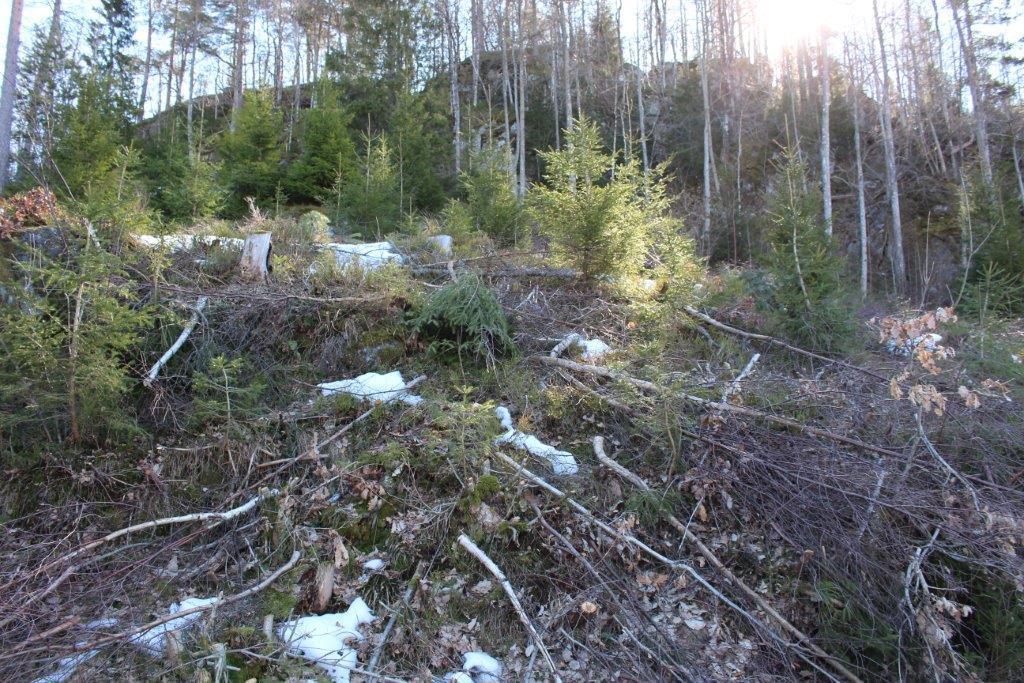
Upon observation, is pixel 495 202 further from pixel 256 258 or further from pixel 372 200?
pixel 256 258

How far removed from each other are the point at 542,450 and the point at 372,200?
9218 millimetres

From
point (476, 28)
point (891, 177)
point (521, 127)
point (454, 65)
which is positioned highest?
point (476, 28)

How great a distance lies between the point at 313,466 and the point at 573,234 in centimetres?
386

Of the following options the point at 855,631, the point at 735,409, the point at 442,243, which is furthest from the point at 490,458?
the point at 442,243

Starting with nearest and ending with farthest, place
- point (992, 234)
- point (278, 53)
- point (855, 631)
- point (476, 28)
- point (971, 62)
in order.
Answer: point (855, 631) → point (992, 234) → point (971, 62) → point (476, 28) → point (278, 53)

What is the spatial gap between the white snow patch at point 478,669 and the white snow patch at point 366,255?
13.9 feet

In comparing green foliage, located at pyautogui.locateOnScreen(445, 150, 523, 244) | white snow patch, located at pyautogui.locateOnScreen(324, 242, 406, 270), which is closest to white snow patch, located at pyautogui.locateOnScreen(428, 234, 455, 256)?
white snow patch, located at pyautogui.locateOnScreen(324, 242, 406, 270)

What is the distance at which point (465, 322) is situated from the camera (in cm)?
530

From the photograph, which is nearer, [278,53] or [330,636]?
[330,636]

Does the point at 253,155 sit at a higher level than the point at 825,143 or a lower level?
higher

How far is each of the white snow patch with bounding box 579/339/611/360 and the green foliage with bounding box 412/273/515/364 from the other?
2.28 ft

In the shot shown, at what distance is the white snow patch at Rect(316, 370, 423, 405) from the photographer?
4660mm

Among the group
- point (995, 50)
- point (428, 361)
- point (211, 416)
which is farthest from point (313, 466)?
point (995, 50)

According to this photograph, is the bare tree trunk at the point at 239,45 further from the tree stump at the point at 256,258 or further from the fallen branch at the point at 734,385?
the fallen branch at the point at 734,385
